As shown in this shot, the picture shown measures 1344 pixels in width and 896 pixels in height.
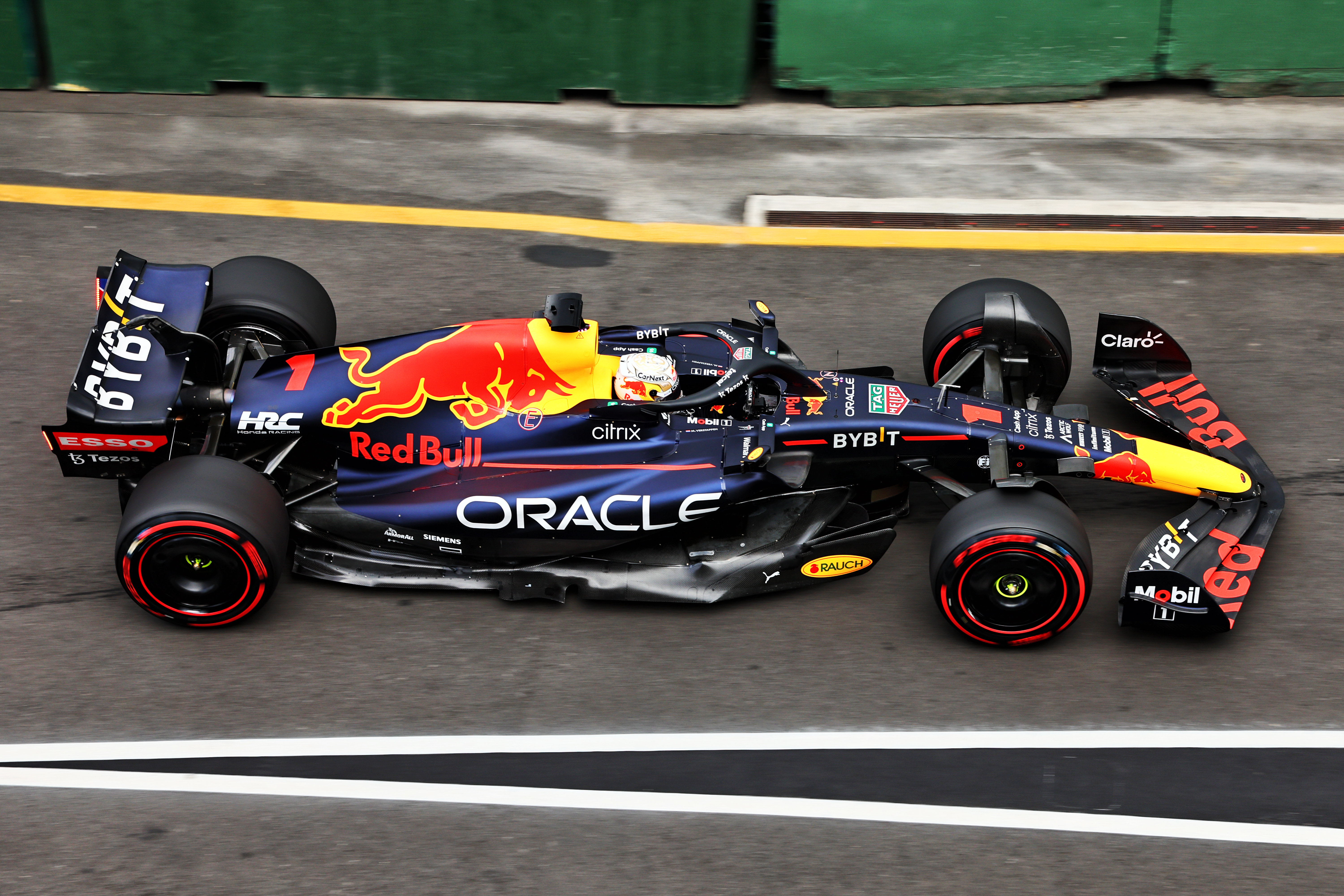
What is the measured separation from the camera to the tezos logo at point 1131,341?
7.62 metres

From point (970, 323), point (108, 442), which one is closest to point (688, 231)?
point (970, 323)

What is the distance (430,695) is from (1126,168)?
7.23 meters

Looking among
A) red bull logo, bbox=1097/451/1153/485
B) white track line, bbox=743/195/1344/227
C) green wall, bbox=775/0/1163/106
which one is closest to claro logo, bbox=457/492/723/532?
red bull logo, bbox=1097/451/1153/485

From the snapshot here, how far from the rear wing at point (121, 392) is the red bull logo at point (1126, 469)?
4.39 m

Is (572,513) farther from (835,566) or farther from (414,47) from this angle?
(414,47)

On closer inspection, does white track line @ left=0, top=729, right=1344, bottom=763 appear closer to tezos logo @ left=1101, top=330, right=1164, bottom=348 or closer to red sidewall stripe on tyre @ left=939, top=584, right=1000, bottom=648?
red sidewall stripe on tyre @ left=939, top=584, right=1000, bottom=648

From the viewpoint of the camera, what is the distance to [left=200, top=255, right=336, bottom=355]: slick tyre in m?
7.25

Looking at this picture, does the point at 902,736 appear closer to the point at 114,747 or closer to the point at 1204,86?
the point at 114,747

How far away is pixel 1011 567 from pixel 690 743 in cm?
159

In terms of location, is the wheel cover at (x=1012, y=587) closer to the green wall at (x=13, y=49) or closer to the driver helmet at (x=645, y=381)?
the driver helmet at (x=645, y=381)

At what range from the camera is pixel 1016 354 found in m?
7.38

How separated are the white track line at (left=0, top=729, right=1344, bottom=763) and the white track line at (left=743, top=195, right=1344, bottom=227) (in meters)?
4.94

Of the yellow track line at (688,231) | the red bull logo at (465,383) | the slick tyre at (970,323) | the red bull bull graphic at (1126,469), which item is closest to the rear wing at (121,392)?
the red bull logo at (465,383)

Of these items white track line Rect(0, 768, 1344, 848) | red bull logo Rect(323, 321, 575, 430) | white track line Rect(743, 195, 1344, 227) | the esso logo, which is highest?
white track line Rect(743, 195, 1344, 227)
